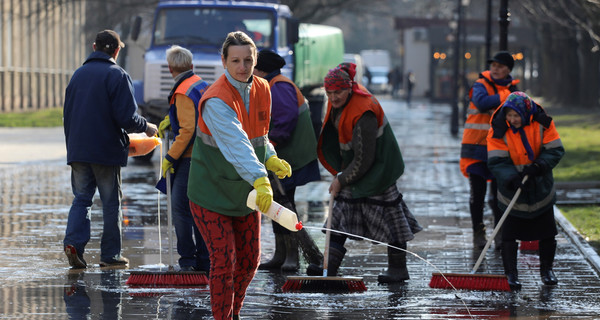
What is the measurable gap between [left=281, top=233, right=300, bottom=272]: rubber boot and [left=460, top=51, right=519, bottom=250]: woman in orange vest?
→ 6.70 ft

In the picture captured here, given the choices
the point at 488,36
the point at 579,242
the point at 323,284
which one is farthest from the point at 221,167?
the point at 488,36

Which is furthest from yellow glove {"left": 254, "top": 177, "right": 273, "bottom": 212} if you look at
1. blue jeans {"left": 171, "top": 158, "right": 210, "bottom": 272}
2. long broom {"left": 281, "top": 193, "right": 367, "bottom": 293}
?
blue jeans {"left": 171, "top": 158, "right": 210, "bottom": 272}

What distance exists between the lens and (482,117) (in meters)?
10.6

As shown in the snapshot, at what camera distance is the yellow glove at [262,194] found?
5.87 metres

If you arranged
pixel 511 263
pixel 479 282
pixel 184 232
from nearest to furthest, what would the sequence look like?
pixel 479 282 → pixel 511 263 → pixel 184 232

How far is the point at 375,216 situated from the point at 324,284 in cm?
89

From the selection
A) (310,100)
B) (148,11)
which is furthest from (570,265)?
(148,11)

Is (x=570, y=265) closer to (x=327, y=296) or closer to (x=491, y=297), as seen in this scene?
(x=491, y=297)

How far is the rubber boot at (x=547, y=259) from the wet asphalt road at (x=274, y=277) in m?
0.12

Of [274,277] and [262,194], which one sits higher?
[262,194]

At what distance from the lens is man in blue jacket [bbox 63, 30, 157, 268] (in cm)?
923

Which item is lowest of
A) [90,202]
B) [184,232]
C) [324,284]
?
[324,284]

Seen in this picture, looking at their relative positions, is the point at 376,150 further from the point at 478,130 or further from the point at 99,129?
the point at 99,129

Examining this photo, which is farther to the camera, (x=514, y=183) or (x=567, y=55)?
(x=567, y=55)
